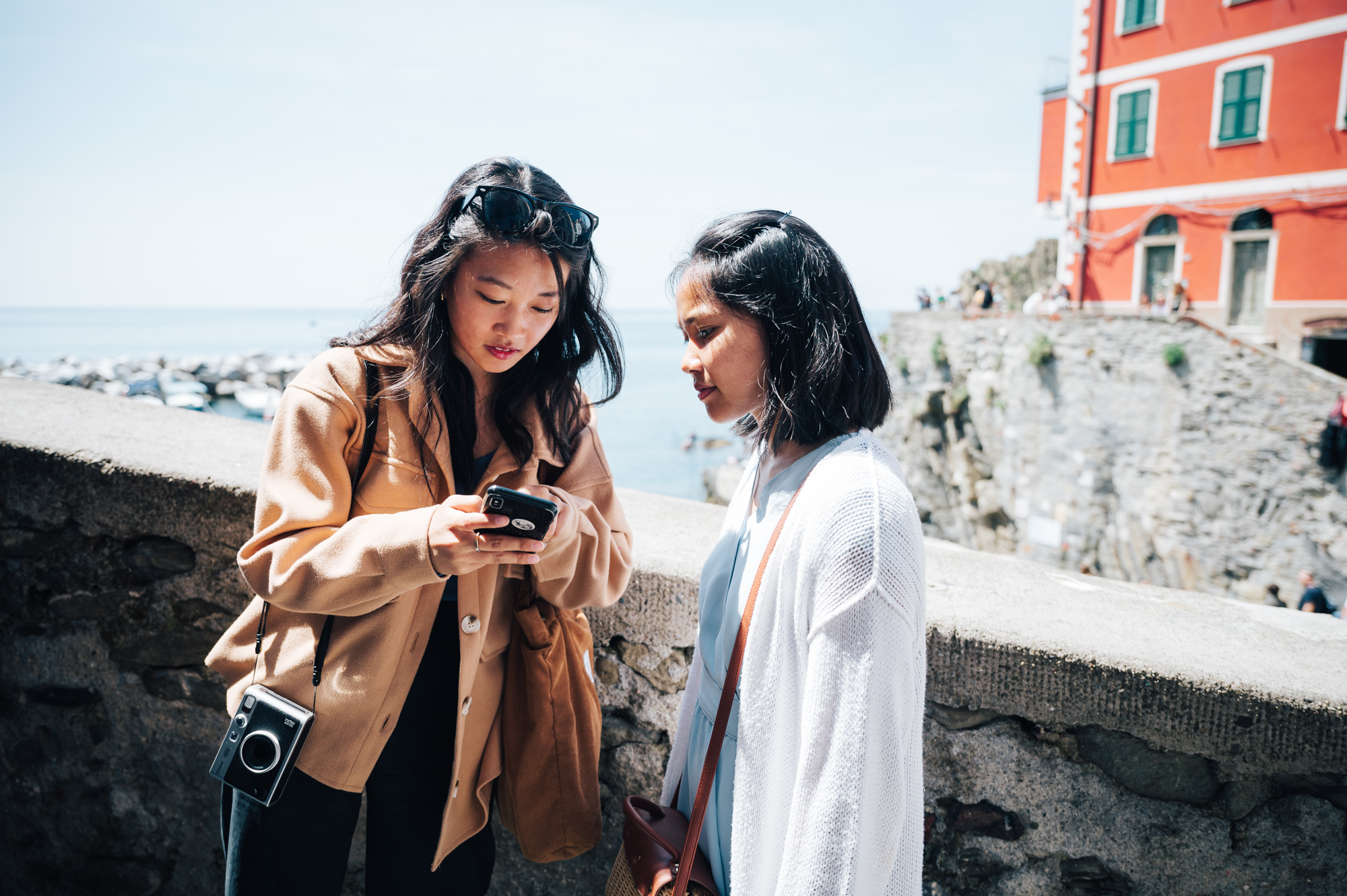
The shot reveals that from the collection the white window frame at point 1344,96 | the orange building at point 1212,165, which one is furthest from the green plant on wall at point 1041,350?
the white window frame at point 1344,96

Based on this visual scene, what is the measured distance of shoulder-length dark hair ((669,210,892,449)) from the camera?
3.94ft

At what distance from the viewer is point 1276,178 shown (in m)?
14.9

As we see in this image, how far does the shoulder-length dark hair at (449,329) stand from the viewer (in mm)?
1439

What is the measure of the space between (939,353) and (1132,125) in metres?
6.74

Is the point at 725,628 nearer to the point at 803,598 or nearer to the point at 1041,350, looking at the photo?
the point at 803,598

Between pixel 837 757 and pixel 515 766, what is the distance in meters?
0.86

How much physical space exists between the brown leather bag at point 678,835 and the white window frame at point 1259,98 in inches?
771

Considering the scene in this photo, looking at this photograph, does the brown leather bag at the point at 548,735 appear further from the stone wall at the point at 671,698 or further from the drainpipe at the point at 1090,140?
the drainpipe at the point at 1090,140

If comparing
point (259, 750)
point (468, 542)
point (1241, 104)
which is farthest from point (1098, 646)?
point (1241, 104)

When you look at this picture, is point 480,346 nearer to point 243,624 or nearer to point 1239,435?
point 243,624

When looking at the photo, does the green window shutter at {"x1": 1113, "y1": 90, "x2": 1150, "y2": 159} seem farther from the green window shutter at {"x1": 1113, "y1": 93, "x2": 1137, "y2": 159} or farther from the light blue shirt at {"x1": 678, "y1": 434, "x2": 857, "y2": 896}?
the light blue shirt at {"x1": 678, "y1": 434, "x2": 857, "y2": 896}

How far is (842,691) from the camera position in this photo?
0.95 meters

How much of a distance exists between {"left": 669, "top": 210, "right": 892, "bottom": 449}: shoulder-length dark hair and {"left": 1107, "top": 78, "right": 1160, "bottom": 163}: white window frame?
19.8 metres

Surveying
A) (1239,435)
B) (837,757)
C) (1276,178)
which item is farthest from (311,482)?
(1276,178)
